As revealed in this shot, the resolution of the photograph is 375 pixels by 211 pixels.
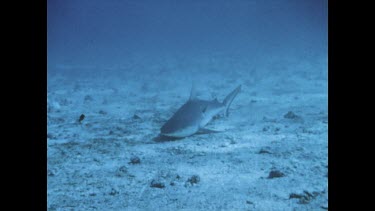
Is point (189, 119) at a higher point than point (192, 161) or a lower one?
higher

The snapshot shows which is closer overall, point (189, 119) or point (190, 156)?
point (190, 156)

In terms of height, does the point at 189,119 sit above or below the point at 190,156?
above

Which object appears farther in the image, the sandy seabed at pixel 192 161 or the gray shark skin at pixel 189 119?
the gray shark skin at pixel 189 119

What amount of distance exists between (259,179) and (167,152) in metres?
1.62

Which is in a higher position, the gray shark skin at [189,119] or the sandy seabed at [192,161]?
the gray shark skin at [189,119]

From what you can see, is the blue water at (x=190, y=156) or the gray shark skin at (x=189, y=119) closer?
the blue water at (x=190, y=156)

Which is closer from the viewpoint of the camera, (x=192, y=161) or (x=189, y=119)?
(x=192, y=161)

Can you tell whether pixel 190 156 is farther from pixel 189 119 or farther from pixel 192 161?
pixel 189 119

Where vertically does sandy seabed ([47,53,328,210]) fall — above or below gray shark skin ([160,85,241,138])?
below

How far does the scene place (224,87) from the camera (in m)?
12.8

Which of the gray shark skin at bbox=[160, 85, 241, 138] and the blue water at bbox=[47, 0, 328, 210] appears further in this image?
the gray shark skin at bbox=[160, 85, 241, 138]

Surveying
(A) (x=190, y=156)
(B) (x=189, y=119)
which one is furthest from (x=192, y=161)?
(B) (x=189, y=119)
